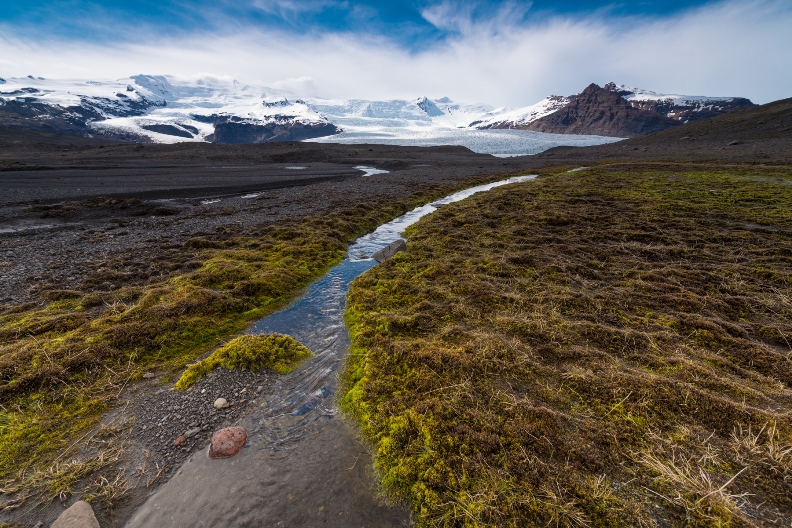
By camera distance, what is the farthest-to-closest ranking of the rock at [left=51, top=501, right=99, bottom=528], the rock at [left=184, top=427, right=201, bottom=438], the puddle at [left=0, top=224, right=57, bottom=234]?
the puddle at [left=0, top=224, right=57, bottom=234] < the rock at [left=184, top=427, right=201, bottom=438] < the rock at [left=51, top=501, right=99, bottom=528]

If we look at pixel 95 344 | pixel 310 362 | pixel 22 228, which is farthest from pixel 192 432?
pixel 22 228

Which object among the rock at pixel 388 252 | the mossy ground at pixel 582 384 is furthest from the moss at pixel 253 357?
the rock at pixel 388 252

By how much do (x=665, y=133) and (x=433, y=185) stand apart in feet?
357

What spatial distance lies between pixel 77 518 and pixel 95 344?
182 inches

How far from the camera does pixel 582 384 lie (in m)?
6.23

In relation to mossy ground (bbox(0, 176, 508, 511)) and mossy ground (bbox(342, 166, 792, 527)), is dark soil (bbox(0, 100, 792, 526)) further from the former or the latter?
mossy ground (bbox(342, 166, 792, 527))

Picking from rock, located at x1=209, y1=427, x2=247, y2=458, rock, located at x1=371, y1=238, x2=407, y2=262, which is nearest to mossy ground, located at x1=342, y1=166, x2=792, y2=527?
rock, located at x1=371, y1=238, x2=407, y2=262

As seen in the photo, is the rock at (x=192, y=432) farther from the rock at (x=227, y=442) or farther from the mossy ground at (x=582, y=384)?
the mossy ground at (x=582, y=384)

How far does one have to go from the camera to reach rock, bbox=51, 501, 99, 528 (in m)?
4.07

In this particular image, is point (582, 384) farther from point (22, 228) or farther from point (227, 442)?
point (22, 228)

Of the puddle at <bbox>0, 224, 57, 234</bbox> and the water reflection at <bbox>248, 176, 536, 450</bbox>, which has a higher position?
the puddle at <bbox>0, 224, 57, 234</bbox>

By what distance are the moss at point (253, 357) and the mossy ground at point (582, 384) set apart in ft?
4.86

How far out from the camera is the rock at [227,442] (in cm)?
532

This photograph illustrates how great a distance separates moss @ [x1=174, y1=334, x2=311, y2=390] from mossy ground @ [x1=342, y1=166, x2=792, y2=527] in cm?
148
